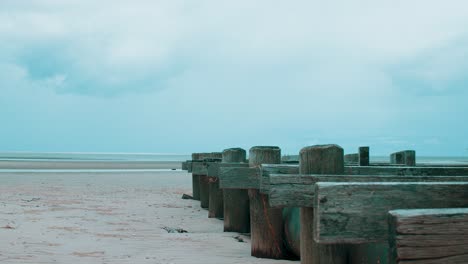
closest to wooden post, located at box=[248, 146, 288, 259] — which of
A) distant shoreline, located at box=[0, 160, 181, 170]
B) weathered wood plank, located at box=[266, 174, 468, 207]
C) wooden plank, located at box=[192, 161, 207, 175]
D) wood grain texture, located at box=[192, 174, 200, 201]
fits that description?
weathered wood plank, located at box=[266, 174, 468, 207]

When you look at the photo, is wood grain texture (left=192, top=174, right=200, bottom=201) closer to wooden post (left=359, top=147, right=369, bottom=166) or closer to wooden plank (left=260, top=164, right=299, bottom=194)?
wooden post (left=359, top=147, right=369, bottom=166)

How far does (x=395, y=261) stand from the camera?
1.92 m

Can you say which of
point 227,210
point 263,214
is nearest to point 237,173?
point 263,214

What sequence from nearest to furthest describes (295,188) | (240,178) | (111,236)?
(295,188)
(240,178)
(111,236)

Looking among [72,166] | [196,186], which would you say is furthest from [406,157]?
[72,166]

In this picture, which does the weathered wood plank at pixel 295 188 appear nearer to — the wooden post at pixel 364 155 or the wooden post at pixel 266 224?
the wooden post at pixel 266 224

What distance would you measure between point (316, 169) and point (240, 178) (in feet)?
8.55

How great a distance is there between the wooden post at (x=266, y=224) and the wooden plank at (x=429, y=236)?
12.0 feet

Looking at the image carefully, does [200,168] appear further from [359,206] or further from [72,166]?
[72,166]

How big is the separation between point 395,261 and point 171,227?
258 inches

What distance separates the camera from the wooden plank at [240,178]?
5.71 m

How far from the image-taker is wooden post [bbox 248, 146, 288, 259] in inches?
221

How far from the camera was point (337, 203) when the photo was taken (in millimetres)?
2215

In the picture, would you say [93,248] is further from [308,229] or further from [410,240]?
[410,240]
